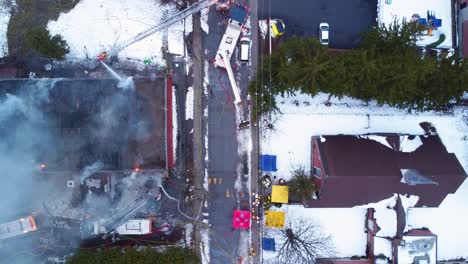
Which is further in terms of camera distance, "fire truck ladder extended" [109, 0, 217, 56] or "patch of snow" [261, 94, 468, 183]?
"patch of snow" [261, 94, 468, 183]

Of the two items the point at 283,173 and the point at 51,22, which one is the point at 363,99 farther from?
the point at 51,22

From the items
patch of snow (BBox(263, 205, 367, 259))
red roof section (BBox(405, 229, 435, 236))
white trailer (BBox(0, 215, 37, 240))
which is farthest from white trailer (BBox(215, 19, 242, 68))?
red roof section (BBox(405, 229, 435, 236))

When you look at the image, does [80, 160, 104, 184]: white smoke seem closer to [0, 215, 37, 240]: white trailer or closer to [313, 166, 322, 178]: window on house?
[0, 215, 37, 240]: white trailer

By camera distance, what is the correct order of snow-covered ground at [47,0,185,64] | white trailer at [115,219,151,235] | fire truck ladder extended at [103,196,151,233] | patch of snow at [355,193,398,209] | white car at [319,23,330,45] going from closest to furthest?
1. patch of snow at [355,193,398,209]
2. fire truck ladder extended at [103,196,151,233]
3. white trailer at [115,219,151,235]
4. snow-covered ground at [47,0,185,64]
5. white car at [319,23,330,45]

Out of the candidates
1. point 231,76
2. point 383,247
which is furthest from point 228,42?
point 383,247

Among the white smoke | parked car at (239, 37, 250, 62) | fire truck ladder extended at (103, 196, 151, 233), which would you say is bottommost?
fire truck ladder extended at (103, 196, 151, 233)

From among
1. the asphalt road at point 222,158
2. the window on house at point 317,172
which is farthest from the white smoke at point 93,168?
the window on house at point 317,172

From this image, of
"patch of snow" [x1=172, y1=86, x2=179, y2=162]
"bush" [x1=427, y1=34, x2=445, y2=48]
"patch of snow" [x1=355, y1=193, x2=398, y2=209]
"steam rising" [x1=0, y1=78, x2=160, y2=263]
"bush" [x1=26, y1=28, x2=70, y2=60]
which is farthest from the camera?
"bush" [x1=427, y1=34, x2=445, y2=48]

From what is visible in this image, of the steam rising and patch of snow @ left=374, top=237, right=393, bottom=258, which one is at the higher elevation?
the steam rising

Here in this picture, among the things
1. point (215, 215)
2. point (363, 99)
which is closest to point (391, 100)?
point (363, 99)
